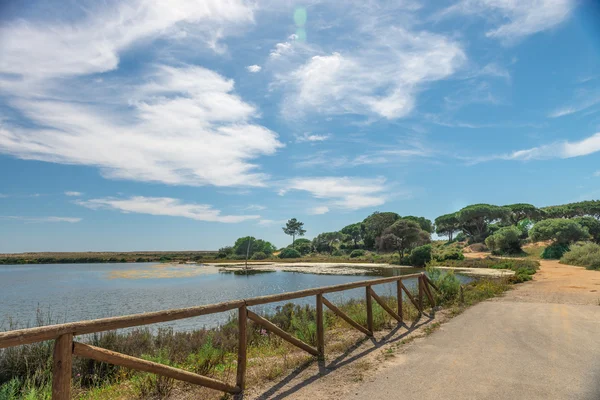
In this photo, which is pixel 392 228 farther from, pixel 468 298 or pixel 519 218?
pixel 468 298

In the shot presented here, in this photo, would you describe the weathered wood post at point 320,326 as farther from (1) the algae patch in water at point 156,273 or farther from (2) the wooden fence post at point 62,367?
(1) the algae patch in water at point 156,273

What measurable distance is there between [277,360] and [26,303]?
22.4 meters

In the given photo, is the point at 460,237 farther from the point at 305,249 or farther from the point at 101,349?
the point at 101,349

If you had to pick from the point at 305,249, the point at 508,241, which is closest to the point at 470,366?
the point at 508,241

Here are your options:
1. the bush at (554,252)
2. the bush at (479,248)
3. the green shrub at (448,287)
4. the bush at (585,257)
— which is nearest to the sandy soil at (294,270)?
the bush at (585,257)

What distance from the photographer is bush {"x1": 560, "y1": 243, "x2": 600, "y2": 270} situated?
95.6ft

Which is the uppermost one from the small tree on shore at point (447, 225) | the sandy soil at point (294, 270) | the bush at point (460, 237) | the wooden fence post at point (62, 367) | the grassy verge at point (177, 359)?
the small tree on shore at point (447, 225)

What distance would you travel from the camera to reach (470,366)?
5848mm

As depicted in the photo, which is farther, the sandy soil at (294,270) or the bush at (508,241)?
the bush at (508,241)

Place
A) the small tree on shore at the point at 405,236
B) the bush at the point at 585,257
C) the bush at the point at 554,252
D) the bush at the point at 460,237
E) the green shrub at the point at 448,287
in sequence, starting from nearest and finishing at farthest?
1. the green shrub at the point at 448,287
2. the bush at the point at 585,257
3. the bush at the point at 554,252
4. the small tree on shore at the point at 405,236
5. the bush at the point at 460,237

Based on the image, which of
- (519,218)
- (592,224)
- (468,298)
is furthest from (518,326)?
(519,218)

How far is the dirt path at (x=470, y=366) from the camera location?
4.86m

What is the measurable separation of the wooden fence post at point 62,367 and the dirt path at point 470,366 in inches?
101

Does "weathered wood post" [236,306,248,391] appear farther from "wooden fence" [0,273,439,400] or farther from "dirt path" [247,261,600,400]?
"dirt path" [247,261,600,400]
